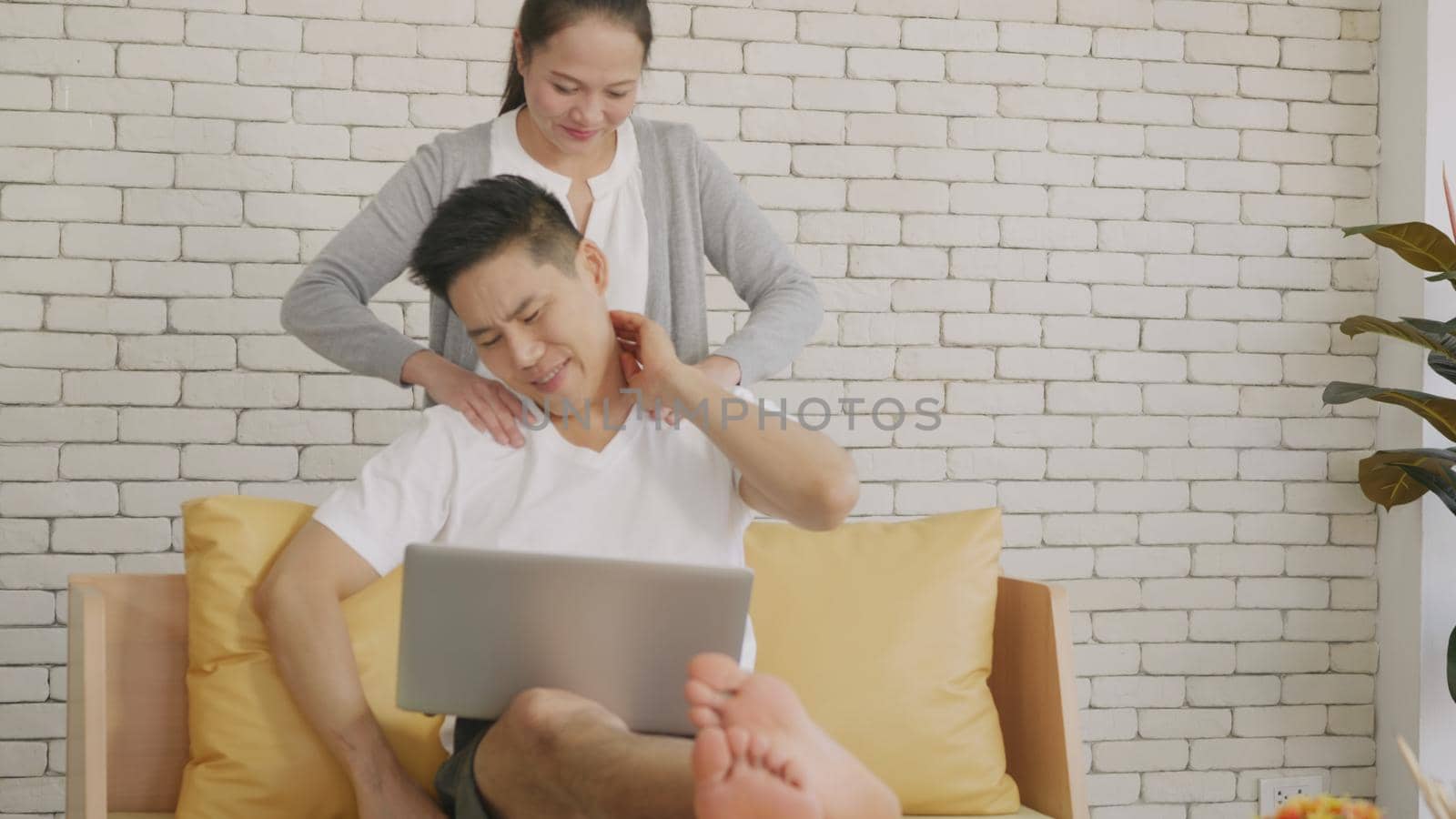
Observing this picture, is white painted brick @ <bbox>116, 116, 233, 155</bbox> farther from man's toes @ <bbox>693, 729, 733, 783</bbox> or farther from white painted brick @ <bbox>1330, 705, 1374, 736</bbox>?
white painted brick @ <bbox>1330, 705, 1374, 736</bbox>

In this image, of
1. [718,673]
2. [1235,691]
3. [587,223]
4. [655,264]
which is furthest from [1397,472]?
[718,673]

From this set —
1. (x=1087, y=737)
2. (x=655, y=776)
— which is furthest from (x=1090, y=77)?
(x=655, y=776)

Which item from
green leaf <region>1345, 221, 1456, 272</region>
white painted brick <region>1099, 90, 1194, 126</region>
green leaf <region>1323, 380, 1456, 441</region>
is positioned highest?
white painted brick <region>1099, 90, 1194, 126</region>

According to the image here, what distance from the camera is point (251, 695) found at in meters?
1.92

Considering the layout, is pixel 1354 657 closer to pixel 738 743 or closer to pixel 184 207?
pixel 738 743

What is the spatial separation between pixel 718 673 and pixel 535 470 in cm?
64

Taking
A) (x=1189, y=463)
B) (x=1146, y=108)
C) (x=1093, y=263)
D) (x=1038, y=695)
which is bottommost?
(x=1038, y=695)

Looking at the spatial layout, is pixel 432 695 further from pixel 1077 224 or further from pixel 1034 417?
pixel 1077 224

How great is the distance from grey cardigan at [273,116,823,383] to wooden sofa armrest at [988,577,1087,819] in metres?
0.61

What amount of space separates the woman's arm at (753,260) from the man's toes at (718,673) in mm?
812

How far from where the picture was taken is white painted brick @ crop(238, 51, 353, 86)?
2.75 meters

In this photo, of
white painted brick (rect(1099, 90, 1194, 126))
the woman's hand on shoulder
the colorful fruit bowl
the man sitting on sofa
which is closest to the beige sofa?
the man sitting on sofa

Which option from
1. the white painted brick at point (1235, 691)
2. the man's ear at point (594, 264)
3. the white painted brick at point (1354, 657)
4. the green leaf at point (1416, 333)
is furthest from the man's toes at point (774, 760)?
the white painted brick at point (1354, 657)

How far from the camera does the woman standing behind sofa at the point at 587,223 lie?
6.15 feet
